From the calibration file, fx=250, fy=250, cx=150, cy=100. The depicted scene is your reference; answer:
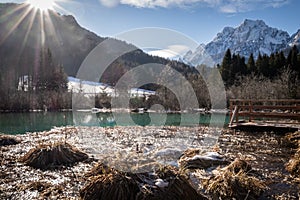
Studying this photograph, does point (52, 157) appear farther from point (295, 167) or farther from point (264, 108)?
point (264, 108)

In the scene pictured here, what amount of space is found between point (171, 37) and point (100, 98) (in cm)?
4125

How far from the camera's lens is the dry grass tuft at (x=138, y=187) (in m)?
3.83

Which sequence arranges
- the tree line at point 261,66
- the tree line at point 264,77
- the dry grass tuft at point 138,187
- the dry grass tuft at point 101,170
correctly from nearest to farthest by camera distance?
1. the dry grass tuft at point 138,187
2. the dry grass tuft at point 101,170
3. the tree line at point 264,77
4. the tree line at point 261,66

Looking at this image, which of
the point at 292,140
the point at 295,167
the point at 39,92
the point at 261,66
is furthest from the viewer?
the point at 261,66

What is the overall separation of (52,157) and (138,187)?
145 inches

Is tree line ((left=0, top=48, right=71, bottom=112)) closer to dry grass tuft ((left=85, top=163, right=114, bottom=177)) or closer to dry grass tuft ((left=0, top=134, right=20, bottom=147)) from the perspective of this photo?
dry grass tuft ((left=0, top=134, right=20, bottom=147))

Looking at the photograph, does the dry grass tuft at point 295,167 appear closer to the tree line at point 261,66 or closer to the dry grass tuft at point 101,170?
the dry grass tuft at point 101,170

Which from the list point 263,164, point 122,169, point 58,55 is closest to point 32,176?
point 122,169

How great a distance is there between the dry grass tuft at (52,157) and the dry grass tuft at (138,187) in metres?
2.70

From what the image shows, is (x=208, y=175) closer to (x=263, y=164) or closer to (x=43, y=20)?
(x=263, y=164)

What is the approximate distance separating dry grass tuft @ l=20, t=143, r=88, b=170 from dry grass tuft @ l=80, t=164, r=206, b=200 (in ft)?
8.85

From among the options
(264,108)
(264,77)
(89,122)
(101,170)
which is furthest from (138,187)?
(264,77)

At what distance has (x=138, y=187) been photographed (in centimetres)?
391

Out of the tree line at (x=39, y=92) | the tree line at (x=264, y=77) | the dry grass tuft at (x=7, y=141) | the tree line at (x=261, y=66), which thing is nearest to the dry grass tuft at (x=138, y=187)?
the dry grass tuft at (x=7, y=141)
